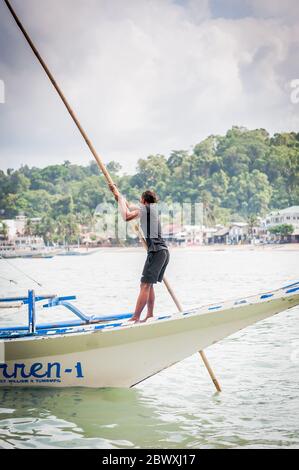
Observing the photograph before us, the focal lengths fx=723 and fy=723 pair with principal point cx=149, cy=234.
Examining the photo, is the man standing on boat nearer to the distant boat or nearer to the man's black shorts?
the man's black shorts

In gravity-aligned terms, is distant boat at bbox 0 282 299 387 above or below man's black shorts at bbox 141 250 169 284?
below

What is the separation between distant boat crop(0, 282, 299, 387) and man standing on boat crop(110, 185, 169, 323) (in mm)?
257

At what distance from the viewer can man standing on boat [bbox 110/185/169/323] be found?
5.87 m

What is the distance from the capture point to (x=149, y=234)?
5.90 metres

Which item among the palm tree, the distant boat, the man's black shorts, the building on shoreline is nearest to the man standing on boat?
the man's black shorts

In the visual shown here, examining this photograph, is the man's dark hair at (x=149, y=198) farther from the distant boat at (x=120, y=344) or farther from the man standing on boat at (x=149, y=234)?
the distant boat at (x=120, y=344)

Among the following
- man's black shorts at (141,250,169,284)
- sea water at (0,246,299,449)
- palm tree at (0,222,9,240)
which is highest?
man's black shorts at (141,250,169,284)

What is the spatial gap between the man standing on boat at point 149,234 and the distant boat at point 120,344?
0.26 m

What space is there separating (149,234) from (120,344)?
95 centimetres

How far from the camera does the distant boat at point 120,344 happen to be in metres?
5.75

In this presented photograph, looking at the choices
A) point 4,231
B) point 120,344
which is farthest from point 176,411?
point 4,231

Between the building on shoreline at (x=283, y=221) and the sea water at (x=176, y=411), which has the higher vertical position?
the building on shoreline at (x=283, y=221)

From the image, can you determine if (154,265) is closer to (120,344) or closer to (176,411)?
(120,344)

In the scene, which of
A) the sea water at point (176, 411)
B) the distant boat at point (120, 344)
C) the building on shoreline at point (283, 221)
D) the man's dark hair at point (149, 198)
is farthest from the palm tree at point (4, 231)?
the man's dark hair at point (149, 198)
